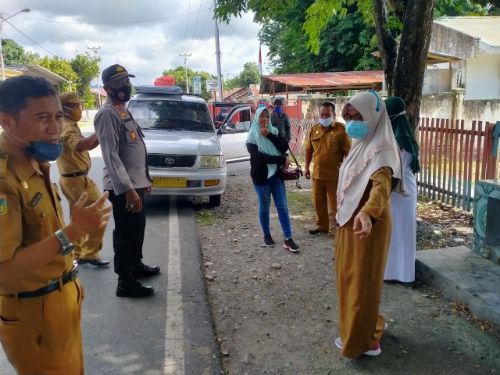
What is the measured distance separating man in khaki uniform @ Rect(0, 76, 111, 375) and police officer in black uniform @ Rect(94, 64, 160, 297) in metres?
1.86

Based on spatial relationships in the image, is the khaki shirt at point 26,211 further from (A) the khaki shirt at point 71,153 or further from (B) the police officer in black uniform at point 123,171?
(A) the khaki shirt at point 71,153

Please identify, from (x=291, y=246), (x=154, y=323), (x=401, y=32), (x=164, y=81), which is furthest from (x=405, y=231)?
(x=164, y=81)

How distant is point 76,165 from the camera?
454cm

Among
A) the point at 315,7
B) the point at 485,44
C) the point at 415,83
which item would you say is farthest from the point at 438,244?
Answer: the point at 485,44

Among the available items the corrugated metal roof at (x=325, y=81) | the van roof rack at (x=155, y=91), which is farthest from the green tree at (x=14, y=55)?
the van roof rack at (x=155, y=91)

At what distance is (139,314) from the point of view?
12.1 feet

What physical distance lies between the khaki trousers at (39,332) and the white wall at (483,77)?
17184 mm

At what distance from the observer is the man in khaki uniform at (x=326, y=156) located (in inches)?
223

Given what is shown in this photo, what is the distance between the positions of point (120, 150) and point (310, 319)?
2168 millimetres

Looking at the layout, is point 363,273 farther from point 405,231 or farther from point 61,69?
point 61,69

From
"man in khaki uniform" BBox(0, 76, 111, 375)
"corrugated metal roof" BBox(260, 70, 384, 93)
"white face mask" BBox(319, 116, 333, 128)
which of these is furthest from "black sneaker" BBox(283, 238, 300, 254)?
"corrugated metal roof" BBox(260, 70, 384, 93)

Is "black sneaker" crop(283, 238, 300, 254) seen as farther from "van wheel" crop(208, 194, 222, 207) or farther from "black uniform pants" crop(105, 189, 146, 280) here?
"van wheel" crop(208, 194, 222, 207)

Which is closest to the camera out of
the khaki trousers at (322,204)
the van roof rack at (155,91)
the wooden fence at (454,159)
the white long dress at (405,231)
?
the white long dress at (405,231)

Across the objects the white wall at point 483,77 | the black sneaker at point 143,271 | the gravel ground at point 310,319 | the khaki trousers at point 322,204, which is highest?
the white wall at point 483,77
